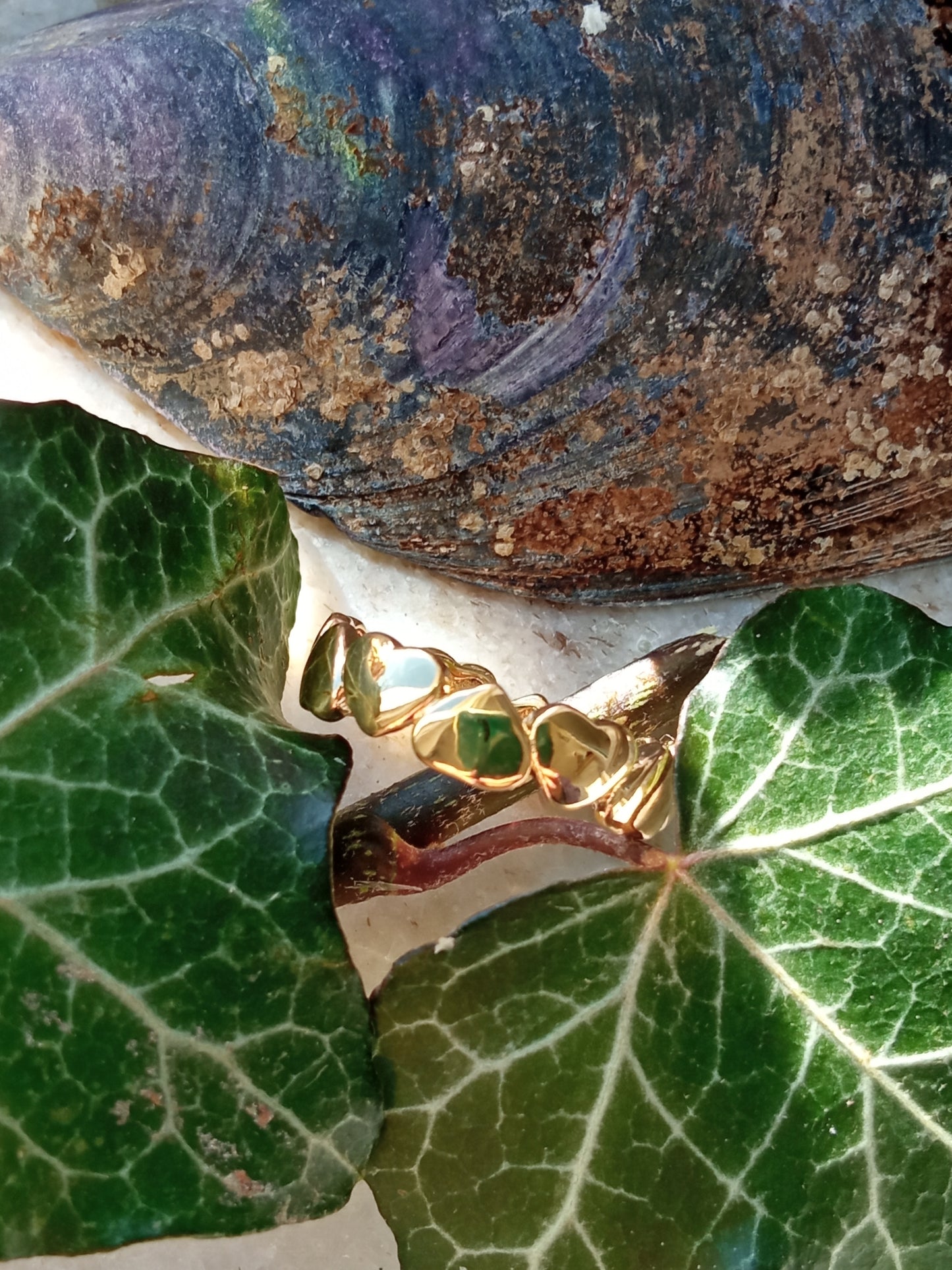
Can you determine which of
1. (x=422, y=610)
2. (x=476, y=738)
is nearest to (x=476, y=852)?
(x=476, y=738)

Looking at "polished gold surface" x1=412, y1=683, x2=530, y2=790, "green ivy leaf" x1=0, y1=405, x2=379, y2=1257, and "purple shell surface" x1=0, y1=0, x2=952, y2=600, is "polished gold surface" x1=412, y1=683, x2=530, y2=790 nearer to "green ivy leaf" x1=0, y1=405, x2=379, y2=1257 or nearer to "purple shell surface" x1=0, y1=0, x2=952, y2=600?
"green ivy leaf" x1=0, y1=405, x2=379, y2=1257

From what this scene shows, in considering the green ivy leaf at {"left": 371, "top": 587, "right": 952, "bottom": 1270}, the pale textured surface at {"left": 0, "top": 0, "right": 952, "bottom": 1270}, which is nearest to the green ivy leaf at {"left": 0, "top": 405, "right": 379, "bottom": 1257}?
the green ivy leaf at {"left": 371, "top": 587, "right": 952, "bottom": 1270}

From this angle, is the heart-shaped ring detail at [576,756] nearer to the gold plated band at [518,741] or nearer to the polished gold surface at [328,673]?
the gold plated band at [518,741]

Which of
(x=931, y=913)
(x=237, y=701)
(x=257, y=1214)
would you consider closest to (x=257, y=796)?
(x=237, y=701)

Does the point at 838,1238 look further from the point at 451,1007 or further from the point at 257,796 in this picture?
the point at 257,796

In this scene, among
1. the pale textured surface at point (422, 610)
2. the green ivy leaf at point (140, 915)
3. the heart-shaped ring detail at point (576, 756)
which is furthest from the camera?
the pale textured surface at point (422, 610)

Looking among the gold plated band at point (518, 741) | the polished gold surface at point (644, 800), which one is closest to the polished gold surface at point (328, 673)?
the gold plated band at point (518, 741)

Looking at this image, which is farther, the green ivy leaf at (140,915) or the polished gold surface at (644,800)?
the polished gold surface at (644,800)

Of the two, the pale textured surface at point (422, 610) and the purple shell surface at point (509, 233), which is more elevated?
the purple shell surface at point (509, 233)
